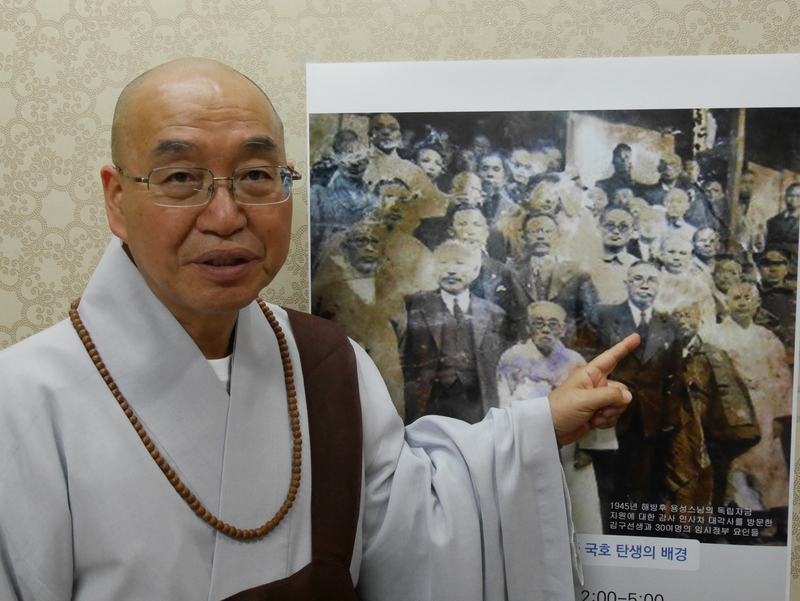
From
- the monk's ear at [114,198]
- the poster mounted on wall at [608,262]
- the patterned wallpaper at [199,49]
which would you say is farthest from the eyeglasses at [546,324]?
the monk's ear at [114,198]

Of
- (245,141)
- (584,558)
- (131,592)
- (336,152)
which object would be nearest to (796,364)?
(584,558)

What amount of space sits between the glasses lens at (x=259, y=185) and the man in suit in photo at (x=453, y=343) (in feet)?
1.12

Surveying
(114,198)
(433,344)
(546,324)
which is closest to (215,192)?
(114,198)

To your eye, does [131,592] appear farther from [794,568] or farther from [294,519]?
[794,568]

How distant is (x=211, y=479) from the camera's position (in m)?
0.99

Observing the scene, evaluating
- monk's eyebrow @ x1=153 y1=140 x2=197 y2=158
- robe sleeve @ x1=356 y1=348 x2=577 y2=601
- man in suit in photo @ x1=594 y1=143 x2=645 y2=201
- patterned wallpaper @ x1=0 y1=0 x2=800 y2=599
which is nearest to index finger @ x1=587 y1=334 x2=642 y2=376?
robe sleeve @ x1=356 y1=348 x2=577 y2=601

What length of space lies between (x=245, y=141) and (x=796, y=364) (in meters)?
0.97

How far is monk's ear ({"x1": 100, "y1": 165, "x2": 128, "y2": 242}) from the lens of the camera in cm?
100

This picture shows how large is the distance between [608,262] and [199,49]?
821mm

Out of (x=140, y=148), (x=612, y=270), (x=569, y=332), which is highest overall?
(x=140, y=148)

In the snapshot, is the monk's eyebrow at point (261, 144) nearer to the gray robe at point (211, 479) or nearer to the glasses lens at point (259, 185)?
the glasses lens at point (259, 185)

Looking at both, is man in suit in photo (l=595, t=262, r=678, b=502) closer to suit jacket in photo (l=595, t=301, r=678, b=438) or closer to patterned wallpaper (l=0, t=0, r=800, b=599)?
suit jacket in photo (l=595, t=301, r=678, b=438)

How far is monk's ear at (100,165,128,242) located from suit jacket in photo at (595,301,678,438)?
0.79 metres

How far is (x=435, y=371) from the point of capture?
49.4 inches
